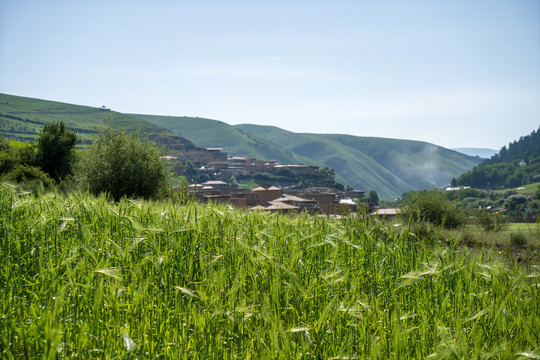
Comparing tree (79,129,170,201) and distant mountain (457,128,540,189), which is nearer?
tree (79,129,170,201)

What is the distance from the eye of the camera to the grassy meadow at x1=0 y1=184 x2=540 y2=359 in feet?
8.52

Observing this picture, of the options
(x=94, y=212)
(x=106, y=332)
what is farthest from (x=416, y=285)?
(x=94, y=212)

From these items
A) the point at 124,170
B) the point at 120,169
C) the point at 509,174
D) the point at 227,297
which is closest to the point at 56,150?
the point at 120,169

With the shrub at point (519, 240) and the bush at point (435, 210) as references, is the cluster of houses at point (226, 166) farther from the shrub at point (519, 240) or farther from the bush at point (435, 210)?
the shrub at point (519, 240)

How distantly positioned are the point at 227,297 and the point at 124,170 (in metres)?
16.6

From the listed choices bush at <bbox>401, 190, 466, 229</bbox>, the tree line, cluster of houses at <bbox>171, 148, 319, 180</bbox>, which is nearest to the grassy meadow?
the tree line

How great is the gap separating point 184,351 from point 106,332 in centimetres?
50

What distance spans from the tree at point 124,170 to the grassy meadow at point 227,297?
13391 mm

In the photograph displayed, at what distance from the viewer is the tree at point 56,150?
29.2 m

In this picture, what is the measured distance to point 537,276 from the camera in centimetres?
462

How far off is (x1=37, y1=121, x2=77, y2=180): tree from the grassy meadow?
26.1 metres

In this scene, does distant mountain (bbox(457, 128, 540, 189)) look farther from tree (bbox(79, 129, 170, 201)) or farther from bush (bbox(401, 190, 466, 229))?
tree (bbox(79, 129, 170, 201))

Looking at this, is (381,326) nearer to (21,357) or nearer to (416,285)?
(416,285)

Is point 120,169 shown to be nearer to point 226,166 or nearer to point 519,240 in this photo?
point 519,240
